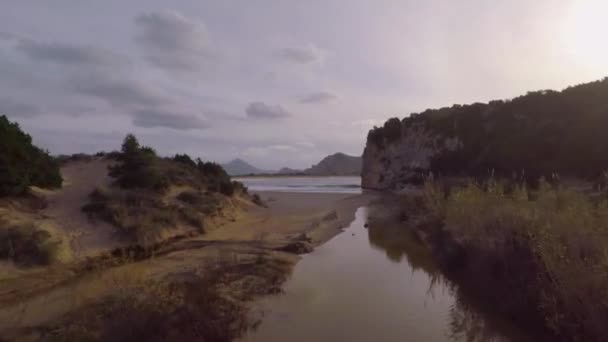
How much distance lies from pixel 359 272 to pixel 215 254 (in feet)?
15.9

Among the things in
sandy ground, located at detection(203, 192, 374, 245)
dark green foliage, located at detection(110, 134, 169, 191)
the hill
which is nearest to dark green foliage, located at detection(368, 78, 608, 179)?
the hill

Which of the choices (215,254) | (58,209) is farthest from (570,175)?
(58,209)

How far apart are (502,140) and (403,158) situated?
49.0ft

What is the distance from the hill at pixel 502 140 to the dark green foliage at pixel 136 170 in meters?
25.7

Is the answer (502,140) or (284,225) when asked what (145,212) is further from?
(502,140)

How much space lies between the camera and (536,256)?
7574 millimetres

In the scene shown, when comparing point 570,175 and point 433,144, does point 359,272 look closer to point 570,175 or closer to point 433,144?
point 570,175

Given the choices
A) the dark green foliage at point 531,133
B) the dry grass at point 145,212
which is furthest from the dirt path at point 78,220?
the dark green foliage at point 531,133

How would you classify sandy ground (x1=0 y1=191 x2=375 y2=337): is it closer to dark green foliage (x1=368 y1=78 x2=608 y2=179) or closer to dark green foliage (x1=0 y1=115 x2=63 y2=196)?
dark green foliage (x1=0 y1=115 x2=63 y2=196)

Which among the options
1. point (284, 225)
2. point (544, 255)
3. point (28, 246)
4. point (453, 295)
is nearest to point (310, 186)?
point (284, 225)

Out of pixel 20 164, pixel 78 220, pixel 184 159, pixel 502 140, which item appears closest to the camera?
pixel 78 220

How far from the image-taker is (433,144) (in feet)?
165

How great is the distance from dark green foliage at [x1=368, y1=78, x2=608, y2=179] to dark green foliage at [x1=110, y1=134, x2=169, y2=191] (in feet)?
94.1

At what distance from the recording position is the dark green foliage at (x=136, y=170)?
62.8 ft
